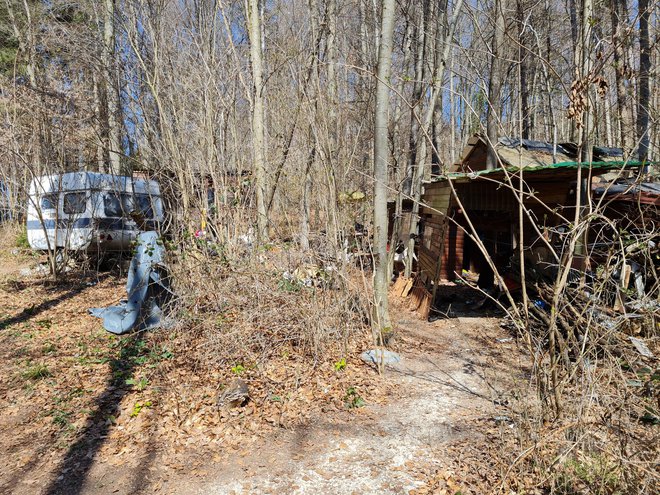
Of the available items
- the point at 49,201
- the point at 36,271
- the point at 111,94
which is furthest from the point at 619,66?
the point at 36,271

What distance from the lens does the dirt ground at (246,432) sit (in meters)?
3.84

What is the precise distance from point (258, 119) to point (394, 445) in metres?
6.45

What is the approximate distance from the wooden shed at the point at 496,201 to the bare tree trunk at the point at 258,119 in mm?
2719

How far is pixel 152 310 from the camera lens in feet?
23.6

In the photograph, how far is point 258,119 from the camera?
28.7ft

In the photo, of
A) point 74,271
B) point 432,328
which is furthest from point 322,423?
point 74,271

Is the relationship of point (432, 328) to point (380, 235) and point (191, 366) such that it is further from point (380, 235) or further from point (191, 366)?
point (191, 366)

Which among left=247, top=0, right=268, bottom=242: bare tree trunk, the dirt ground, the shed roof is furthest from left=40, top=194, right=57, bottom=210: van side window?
the shed roof

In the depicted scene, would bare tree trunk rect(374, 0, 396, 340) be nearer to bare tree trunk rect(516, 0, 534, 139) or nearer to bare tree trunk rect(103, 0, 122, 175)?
bare tree trunk rect(516, 0, 534, 139)

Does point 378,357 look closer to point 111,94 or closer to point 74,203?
point 111,94

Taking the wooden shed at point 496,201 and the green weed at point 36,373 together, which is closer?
the green weed at point 36,373

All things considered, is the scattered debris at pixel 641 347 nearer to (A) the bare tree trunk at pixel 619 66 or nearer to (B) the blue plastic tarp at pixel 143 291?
(A) the bare tree trunk at pixel 619 66

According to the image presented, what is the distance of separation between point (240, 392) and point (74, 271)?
8.05 metres

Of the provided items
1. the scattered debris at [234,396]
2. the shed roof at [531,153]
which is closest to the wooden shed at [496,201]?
the shed roof at [531,153]
